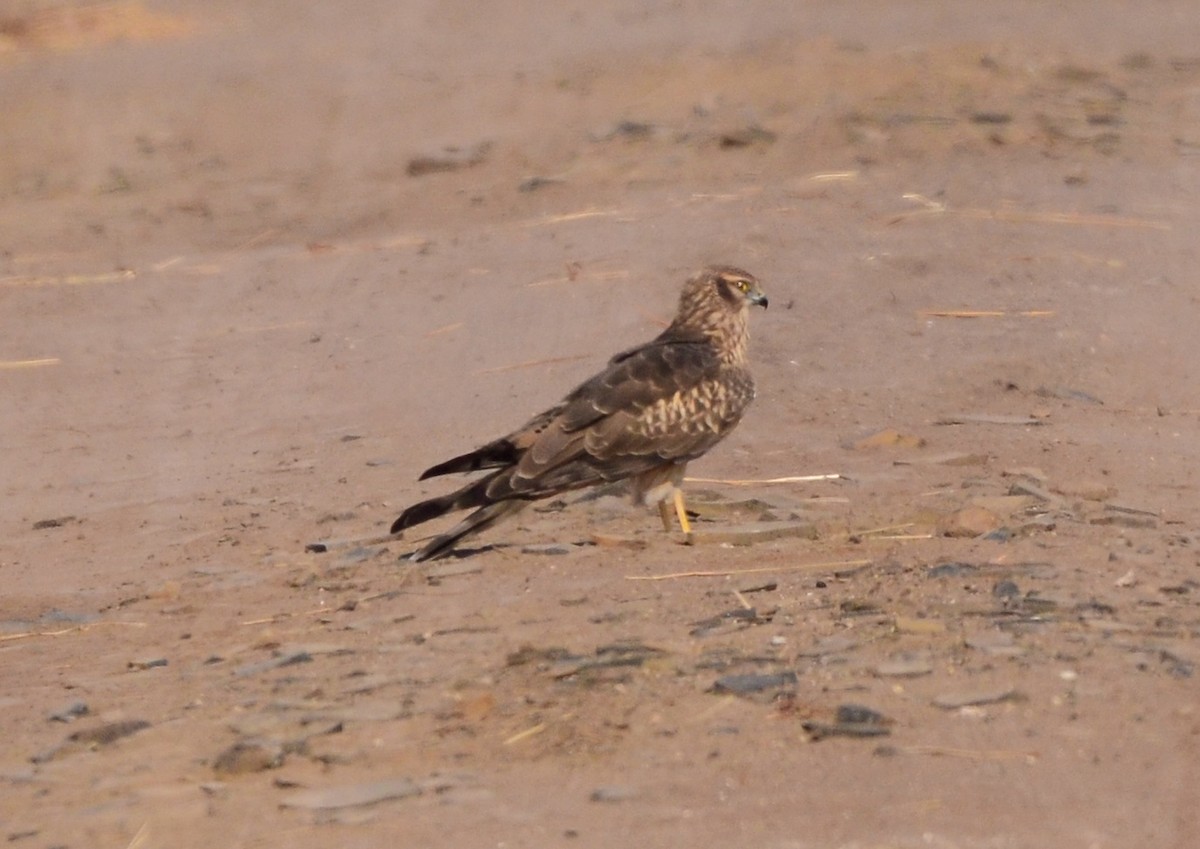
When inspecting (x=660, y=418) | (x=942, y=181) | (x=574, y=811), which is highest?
(x=942, y=181)

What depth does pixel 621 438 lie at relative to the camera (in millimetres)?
8352

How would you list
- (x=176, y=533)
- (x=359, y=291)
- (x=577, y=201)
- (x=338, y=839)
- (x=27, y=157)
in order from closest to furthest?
(x=338, y=839), (x=176, y=533), (x=359, y=291), (x=577, y=201), (x=27, y=157)

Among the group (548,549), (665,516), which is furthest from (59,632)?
(665,516)

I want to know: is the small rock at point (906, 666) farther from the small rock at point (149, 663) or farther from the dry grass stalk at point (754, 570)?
the small rock at point (149, 663)

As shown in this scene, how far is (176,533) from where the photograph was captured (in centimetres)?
916

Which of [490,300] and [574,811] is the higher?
[490,300]

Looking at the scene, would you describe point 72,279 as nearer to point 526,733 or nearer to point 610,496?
point 610,496

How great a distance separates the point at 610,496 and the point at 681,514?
82cm

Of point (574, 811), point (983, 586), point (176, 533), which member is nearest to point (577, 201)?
point (176, 533)

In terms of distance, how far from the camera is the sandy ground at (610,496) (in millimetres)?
5758

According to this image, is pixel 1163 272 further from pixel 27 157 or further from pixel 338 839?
pixel 27 157

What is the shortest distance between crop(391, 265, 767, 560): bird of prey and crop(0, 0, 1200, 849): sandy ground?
8.1 inches

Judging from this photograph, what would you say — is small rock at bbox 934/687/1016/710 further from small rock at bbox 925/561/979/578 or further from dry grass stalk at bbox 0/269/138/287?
dry grass stalk at bbox 0/269/138/287

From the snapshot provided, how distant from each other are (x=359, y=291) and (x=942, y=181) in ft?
12.3
